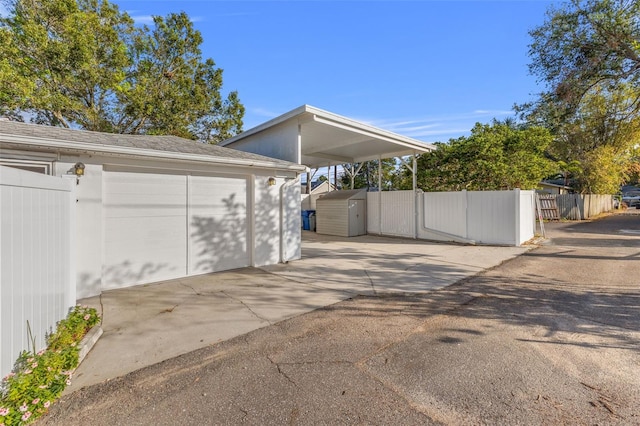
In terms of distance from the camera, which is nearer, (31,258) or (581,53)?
(31,258)

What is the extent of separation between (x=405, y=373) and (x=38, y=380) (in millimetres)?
2875

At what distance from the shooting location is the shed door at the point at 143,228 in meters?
5.16

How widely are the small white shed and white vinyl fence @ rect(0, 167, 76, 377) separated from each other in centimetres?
994

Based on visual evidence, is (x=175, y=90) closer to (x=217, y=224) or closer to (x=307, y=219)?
(x=307, y=219)

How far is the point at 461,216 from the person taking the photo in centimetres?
1009

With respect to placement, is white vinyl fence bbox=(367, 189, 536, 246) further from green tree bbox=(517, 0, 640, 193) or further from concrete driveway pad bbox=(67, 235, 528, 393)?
green tree bbox=(517, 0, 640, 193)

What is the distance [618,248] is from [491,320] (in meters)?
7.95

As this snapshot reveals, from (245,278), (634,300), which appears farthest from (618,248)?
(245,278)

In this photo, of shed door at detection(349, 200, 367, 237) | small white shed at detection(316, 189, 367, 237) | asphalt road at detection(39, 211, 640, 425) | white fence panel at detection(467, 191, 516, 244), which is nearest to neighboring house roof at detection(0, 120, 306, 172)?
asphalt road at detection(39, 211, 640, 425)

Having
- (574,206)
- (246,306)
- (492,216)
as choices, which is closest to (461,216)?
(492,216)

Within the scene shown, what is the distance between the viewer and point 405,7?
294 inches

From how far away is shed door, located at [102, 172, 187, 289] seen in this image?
5160mm

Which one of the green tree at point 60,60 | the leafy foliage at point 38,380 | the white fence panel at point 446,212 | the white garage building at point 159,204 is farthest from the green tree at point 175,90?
the leafy foliage at point 38,380

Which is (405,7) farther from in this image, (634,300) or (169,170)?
(634,300)
